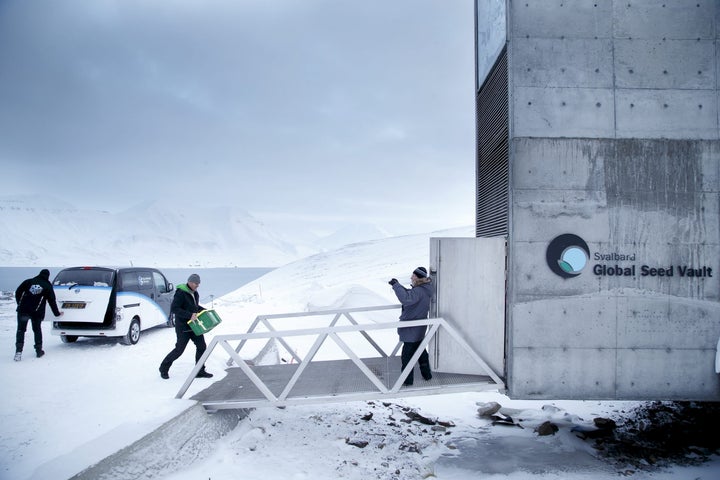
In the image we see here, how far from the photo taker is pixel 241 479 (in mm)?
4930

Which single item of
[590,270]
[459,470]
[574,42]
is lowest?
[459,470]

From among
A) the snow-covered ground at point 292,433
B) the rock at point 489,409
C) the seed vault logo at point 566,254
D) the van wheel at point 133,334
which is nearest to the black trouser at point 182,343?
the snow-covered ground at point 292,433

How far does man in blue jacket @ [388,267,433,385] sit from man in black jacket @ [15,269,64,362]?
6.86 meters

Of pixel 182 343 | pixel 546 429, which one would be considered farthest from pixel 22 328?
pixel 546 429

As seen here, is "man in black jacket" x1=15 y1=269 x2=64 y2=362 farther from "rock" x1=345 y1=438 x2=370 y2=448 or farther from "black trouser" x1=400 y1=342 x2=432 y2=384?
"black trouser" x1=400 y1=342 x2=432 y2=384

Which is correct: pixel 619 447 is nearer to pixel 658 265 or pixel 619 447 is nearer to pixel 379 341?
pixel 658 265

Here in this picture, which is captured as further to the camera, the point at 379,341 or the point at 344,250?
the point at 344,250

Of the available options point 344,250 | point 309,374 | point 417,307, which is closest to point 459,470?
point 417,307

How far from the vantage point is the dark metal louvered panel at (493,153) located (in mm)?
6059

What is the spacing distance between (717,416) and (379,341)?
7.81m

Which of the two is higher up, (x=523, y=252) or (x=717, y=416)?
(x=523, y=252)

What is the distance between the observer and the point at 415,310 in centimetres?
596

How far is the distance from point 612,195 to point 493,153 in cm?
179

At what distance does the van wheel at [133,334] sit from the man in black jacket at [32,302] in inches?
66.5
